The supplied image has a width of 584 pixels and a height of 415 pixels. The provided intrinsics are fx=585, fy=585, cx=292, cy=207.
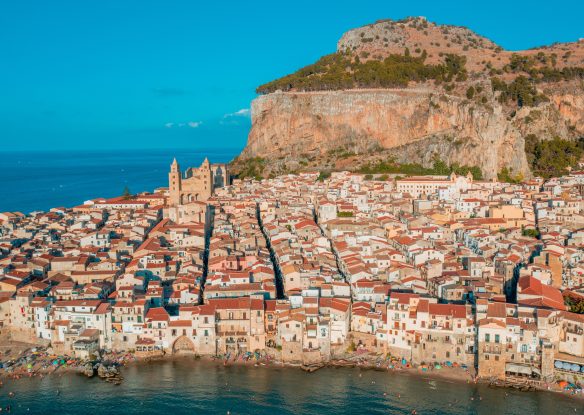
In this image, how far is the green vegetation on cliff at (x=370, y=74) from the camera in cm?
8238

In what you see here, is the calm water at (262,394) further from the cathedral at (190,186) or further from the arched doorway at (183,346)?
the cathedral at (190,186)

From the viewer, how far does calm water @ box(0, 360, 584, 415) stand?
2555cm

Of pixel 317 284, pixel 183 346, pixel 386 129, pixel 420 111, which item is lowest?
pixel 183 346

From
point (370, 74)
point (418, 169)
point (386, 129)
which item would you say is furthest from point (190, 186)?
point (370, 74)

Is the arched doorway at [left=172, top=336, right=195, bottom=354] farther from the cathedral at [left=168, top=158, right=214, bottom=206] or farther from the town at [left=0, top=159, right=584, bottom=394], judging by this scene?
the cathedral at [left=168, top=158, right=214, bottom=206]

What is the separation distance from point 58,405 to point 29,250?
19901 millimetres

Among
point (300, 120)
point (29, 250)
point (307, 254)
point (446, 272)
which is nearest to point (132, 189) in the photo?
point (300, 120)

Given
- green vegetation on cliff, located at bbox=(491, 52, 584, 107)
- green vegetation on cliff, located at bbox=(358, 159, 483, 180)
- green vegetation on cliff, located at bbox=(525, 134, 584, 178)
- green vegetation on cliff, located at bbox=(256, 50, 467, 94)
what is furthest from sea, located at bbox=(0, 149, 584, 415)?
green vegetation on cliff, located at bbox=(256, 50, 467, 94)

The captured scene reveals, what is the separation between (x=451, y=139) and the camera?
72.8 m

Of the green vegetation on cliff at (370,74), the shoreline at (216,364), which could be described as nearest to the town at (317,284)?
the shoreline at (216,364)

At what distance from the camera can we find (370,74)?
8344 cm

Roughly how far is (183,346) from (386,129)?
181ft

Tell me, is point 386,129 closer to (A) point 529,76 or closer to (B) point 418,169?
(B) point 418,169

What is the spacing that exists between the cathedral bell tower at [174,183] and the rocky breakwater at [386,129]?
2159 cm
